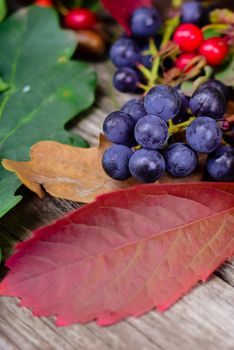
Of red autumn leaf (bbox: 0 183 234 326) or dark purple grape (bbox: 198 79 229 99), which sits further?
dark purple grape (bbox: 198 79 229 99)

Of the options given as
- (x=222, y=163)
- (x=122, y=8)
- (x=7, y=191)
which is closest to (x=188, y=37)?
(x=122, y=8)

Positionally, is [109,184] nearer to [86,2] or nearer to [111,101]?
[111,101]

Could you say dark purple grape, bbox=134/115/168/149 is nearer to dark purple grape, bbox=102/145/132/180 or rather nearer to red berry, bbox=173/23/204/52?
dark purple grape, bbox=102/145/132/180

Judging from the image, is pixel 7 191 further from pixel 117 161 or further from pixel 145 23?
pixel 145 23

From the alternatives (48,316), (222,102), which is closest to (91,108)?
(222,102)

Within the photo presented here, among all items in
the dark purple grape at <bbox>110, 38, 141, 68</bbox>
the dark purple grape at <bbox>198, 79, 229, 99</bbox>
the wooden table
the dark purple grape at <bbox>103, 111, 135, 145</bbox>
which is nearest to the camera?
the wooden table

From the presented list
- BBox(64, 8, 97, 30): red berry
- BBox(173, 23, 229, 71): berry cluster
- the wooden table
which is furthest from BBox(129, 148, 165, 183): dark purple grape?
BBox(64, 8, 97, 30): red berry
